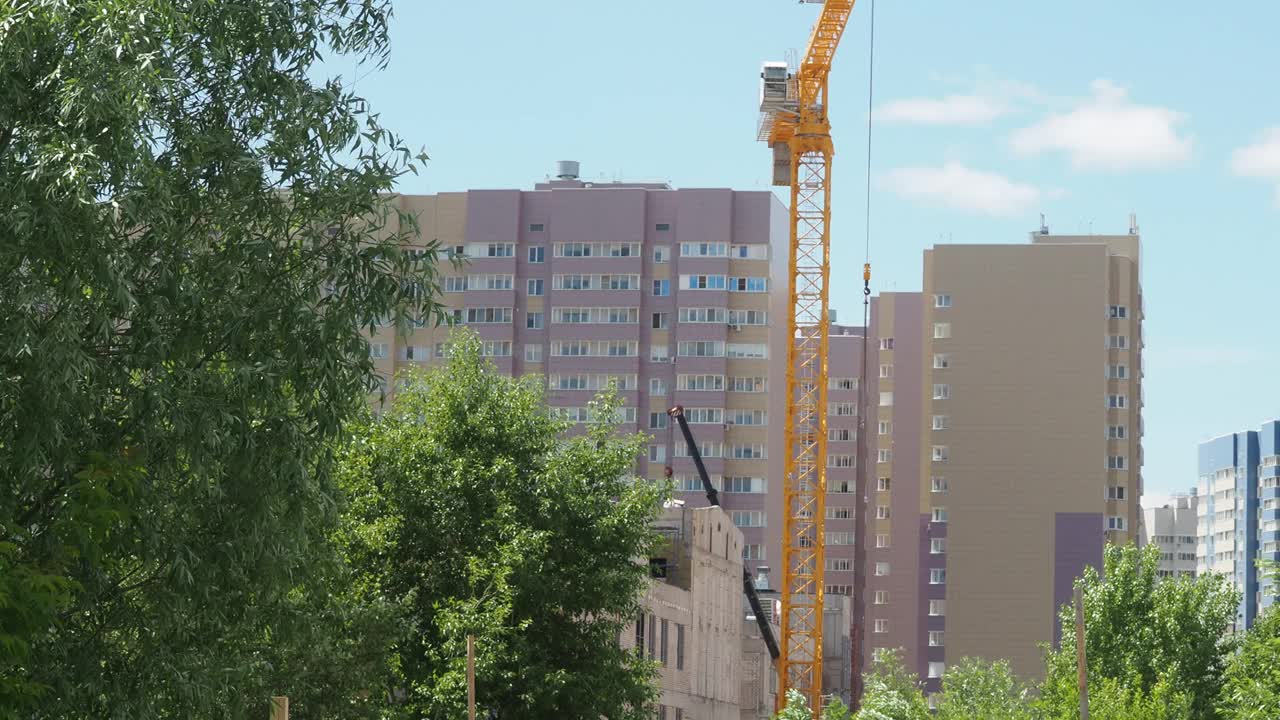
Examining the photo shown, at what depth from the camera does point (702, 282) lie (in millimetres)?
146875

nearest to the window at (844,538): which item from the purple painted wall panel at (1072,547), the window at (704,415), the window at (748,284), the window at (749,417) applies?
the purple painted wall panel at (1072,547)

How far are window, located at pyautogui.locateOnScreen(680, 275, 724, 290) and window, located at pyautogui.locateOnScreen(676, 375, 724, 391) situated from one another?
22.4ft

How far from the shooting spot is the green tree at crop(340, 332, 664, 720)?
45.7 metres

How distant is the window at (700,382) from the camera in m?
147

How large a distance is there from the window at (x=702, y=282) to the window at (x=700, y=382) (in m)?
6.82

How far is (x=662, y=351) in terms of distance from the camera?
148 m

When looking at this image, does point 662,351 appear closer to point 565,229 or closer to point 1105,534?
point 565,229

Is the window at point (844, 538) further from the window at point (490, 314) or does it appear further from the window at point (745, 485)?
the window at point (490, 314)

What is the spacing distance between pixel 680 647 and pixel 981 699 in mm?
13450

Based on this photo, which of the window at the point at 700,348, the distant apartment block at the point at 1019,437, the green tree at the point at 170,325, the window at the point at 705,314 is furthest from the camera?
the distant apartment block at the point at 1019,437

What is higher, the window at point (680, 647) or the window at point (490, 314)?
the window at point (490, 314)

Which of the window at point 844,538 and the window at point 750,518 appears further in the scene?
the window at point 844,538

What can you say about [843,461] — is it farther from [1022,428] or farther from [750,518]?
[750,518]

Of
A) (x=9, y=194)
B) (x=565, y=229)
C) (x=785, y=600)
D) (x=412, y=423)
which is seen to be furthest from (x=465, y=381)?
(x=565, y=229)
